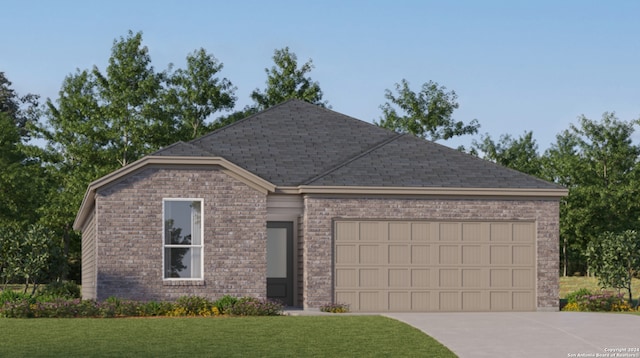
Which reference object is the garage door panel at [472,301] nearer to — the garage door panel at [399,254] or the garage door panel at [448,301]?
the garage door panel at [448,301]

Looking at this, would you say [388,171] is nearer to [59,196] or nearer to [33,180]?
[59,196]

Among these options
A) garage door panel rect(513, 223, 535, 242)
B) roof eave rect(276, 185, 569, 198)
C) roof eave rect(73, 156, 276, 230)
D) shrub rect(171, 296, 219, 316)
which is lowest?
shrub rect(171, 296, 219, 316)

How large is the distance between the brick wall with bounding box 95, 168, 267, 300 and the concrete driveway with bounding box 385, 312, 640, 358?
4671mm

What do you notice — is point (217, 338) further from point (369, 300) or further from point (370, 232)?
point (370, 232)

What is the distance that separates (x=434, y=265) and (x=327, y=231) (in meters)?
3.04

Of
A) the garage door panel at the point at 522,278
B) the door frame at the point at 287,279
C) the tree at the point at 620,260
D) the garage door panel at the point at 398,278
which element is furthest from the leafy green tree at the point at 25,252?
the tree at the point at 620,260

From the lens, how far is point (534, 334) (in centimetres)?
1923

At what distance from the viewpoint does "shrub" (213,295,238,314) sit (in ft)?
79.2

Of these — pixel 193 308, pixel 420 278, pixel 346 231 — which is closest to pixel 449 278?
pixel 420 278

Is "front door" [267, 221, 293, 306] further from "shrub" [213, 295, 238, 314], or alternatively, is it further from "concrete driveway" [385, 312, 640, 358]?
"concrete driveway" [385, 312, 640, 358]

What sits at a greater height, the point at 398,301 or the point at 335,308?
the point at 398,301

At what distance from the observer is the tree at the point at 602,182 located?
5244 cm

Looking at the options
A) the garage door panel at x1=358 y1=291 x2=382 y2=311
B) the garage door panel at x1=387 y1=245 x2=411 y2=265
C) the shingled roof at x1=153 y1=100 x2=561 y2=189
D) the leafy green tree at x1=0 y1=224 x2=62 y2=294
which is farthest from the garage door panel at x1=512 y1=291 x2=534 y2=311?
the leafy green tree at x1=0 y1=224 x2=62 y2=294

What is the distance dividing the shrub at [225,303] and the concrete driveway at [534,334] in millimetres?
4041
